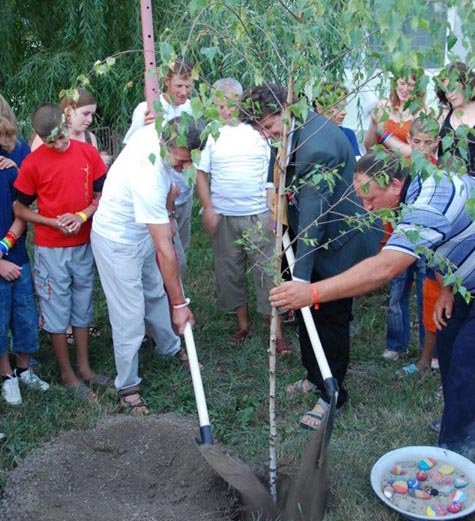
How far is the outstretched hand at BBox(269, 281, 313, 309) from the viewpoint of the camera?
2.70m

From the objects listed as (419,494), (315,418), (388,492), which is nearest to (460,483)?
(419,494)

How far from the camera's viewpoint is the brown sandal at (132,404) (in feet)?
12.6

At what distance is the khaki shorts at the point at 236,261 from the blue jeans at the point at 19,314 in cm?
132

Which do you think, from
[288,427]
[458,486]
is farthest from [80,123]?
[458,486]

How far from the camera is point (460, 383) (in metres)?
3.11

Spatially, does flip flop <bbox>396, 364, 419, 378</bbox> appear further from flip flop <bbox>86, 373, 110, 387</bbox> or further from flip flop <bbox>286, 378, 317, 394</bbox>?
flip flop <bbox>86, 373, 110, 387</bbox>

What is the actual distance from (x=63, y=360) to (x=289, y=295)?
1.87 m

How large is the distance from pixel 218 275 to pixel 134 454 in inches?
70.7

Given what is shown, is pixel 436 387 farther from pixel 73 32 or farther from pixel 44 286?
pixel 73 32

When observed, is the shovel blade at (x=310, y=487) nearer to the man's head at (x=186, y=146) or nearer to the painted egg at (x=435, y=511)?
the painted egg at (x=435, y=511)

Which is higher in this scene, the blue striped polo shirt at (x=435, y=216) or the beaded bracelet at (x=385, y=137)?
the blue striped polo shirt at (x=435, y=216)

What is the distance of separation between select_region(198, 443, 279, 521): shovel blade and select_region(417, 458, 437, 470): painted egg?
68cm

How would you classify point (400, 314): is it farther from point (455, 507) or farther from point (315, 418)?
point (455, 507)

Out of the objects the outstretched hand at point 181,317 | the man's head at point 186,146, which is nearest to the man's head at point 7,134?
the man's head at point 186,146
